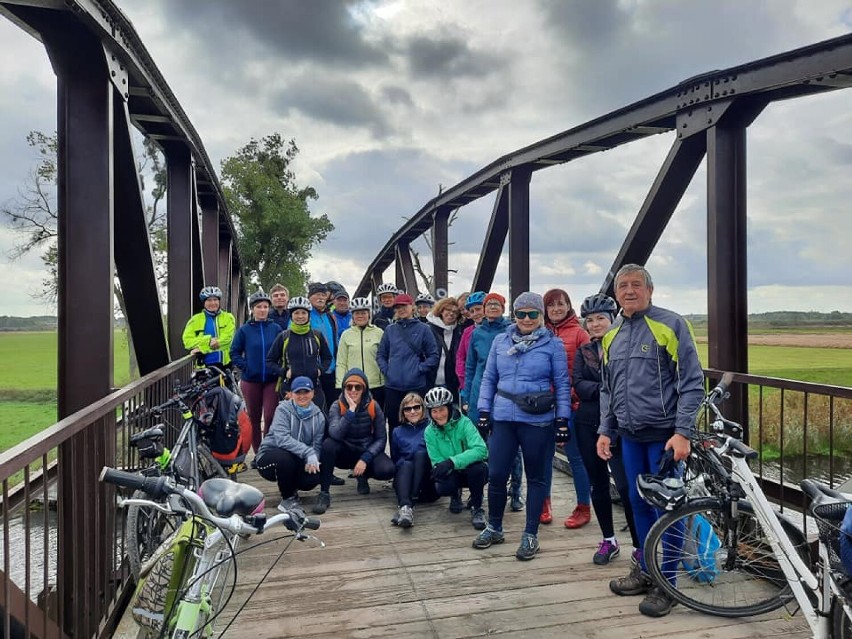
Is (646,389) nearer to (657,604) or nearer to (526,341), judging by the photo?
(526,341)

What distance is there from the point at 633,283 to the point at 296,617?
88.1 inches

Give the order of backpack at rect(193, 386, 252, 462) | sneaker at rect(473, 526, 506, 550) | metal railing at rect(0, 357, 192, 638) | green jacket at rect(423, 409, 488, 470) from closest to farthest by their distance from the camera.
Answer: metal railing at rect(0, 357, 192, 638)
sneaker at rect(473, 526, 506, 550)
backpack at rect(193, 386, 252, 462)
green jacket at rect(423, 409, 488, 470)

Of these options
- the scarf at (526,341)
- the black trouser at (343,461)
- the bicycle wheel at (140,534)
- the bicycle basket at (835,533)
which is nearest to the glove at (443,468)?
the black trouser at (343,461)

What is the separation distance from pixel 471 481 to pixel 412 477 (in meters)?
0.45

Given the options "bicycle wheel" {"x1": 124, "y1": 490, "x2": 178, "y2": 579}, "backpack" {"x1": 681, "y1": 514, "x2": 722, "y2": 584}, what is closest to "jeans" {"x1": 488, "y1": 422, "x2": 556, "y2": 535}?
"backpack" {"x1": 681, "y1": 514, "x2": 722, "y2": 584}

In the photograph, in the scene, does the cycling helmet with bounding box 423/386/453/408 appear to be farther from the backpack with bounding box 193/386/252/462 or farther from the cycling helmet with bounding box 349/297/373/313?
the cycling helmet with bounding box 349/297/373/313

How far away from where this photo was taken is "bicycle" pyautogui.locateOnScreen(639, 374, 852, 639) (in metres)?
2.56

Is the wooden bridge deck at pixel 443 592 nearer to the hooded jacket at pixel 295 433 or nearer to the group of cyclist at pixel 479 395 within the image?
the group of cyclist at pixel 479 395

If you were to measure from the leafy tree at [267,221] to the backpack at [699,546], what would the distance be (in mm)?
24318

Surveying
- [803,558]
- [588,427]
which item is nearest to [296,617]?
[588,427]

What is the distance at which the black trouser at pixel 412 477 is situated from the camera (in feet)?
14.5

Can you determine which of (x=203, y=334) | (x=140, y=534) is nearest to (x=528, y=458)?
(x=140, y=534)

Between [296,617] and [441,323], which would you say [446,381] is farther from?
[296,617]

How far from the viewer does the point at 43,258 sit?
20734mm
